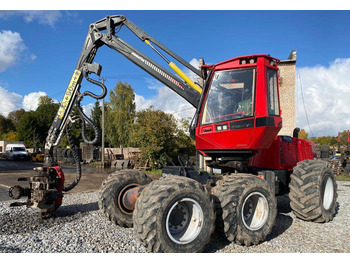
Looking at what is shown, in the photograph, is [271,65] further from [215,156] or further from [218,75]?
[215,156]

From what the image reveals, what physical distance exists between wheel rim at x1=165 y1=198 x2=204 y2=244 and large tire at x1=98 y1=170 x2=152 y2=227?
1.73 metres

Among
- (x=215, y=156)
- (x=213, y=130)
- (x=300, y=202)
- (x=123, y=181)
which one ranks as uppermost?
(x=213, y=130)

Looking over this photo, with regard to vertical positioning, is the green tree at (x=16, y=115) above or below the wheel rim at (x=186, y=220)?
above

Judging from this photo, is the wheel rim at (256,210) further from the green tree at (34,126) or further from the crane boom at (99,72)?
the green tree at (34,126)

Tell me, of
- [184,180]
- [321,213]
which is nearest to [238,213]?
[184,180]

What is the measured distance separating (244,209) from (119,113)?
43171mm

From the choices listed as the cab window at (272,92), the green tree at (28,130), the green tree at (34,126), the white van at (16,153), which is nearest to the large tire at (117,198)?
the cab window at (272,92)

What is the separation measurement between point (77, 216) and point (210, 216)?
11.7 feet

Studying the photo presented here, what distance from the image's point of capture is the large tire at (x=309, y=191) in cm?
588

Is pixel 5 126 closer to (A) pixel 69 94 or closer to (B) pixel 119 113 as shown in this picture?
(B) pixel 119 113

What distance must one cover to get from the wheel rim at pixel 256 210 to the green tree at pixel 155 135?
14.7 m

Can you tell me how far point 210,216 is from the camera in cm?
426

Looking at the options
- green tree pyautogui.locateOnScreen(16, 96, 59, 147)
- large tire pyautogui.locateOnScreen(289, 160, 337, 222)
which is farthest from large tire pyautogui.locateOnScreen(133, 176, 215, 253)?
green tree pyautogui.locateOnScreen(16, 96, 59, 147)

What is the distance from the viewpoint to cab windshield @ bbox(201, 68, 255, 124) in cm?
536
